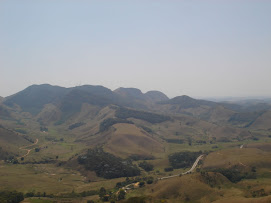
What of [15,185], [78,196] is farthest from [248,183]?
[15,185]

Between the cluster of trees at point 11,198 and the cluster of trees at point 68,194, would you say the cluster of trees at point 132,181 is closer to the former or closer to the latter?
the cluster of trees at point 68,194

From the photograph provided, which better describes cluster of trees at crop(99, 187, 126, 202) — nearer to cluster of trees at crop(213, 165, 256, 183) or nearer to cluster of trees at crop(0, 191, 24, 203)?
cluster of trees at crop(0, 191, 24, 203)

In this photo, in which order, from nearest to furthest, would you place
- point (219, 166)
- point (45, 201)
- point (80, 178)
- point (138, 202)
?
point (138, 202) < point (45, 201) < point (80, 178) < point (219, 166)

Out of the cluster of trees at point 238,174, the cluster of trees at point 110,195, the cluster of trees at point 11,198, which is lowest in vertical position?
the cluster of trees at point 238,174

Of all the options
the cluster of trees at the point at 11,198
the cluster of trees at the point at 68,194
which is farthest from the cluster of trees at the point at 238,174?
the cluster of trees at the point at 11,198

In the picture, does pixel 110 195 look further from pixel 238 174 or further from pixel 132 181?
pixel 238 174

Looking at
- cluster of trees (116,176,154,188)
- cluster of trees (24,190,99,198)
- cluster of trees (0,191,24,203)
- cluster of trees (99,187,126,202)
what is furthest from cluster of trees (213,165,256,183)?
cluster of trees (0,191,24,203)

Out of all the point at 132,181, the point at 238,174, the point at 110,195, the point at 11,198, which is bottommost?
the point at 238,174

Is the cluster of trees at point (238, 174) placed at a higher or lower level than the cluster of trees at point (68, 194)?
lower

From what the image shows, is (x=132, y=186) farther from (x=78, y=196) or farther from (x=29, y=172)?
(x=29, y=172)

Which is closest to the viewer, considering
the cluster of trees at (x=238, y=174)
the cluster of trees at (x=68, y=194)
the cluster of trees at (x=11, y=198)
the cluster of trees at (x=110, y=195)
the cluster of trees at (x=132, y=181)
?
the cluster of trees at (x=11, y=198)

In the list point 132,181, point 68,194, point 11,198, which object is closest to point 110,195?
point 68,194
